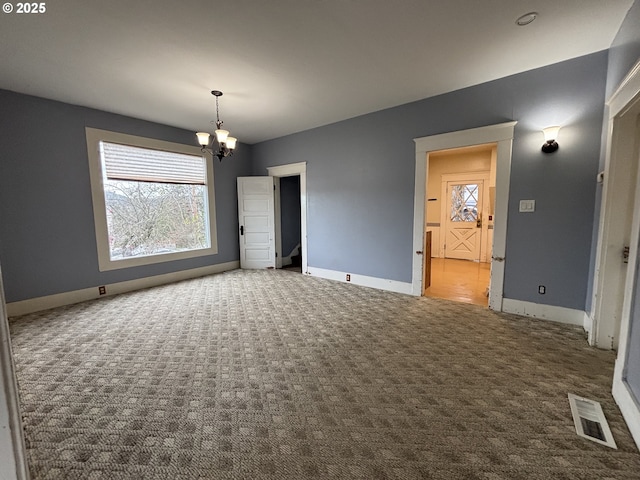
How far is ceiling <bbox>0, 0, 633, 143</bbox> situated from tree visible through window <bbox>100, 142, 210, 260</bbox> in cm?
100

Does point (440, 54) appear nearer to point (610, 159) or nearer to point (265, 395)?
point (610, 159)

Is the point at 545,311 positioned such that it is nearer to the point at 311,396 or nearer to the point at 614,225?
the point at 614,225

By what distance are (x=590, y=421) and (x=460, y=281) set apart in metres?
3.42

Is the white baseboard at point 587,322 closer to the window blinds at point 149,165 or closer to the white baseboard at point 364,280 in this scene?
the white baseboard at point 364,280

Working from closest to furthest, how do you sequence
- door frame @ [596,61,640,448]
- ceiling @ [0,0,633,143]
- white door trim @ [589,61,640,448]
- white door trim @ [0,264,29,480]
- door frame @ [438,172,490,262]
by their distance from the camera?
1. white door trim @ [0,264,29,480]
2. white door trim @ [589,61,640,448]
3. ceiling @ [0,0,633,143]
4. door frame @ [596,61,640,448]
5. door frame @ [438,172,490,262]

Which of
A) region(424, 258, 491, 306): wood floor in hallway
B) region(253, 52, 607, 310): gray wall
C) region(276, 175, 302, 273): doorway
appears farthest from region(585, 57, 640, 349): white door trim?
region(276, 175, 302, 273): doorway

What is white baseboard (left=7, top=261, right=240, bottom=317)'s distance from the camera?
355 cm

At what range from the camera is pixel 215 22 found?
2271 millimetres

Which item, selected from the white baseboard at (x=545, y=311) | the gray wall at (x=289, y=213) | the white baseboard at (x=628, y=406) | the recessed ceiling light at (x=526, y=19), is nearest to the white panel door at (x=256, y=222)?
the gray wall at (x=289, y=213)

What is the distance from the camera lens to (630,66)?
7.02ft

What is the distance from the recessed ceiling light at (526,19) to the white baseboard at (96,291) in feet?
18.6

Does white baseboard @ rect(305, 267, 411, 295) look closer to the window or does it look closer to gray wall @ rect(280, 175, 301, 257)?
gray wall @ rect(280, 175, 301, 257)

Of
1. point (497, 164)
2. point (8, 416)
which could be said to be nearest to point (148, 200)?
point (8, 416)

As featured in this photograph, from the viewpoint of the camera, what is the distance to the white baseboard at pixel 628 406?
156 centimetres
